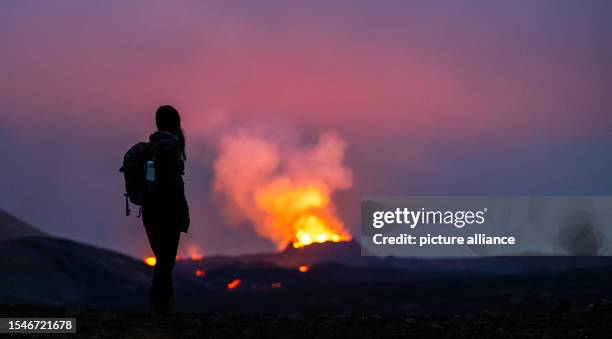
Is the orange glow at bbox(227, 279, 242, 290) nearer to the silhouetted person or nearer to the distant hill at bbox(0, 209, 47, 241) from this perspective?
the distant hill at bbox(0, 209, 47, 241)

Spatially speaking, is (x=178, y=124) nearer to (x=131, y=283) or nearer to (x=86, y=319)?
(x=86, y=319)

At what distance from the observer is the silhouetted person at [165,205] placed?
32.7ft

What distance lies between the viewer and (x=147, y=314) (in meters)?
10.4

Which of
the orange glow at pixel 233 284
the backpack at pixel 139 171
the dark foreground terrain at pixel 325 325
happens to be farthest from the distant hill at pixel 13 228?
the backpack at pixel 139 171

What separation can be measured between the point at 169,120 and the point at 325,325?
10.6ft

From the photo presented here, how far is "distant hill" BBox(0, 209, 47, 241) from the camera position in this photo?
113312 millimetres

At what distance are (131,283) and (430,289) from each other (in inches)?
1364

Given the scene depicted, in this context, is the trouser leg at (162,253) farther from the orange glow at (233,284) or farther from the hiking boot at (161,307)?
the orange glow at (233,284)

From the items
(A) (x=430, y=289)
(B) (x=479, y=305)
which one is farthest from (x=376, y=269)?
(B) (x=479, y=305)

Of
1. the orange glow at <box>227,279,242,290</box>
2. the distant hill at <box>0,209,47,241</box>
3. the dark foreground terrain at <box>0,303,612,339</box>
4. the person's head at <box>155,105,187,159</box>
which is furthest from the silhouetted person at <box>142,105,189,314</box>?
the distant hill at <box>0,209,47,241</box>

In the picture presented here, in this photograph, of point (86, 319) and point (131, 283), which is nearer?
point (86, 319)

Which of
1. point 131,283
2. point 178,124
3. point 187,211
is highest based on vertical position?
point 131,283

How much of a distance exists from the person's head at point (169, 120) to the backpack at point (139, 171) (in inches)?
13.0

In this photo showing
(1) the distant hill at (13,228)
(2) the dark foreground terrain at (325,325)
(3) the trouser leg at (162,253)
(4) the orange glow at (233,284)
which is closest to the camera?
(2) the dark foreground terrain at (325,325)
